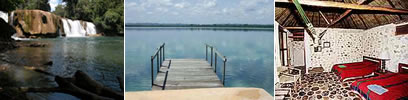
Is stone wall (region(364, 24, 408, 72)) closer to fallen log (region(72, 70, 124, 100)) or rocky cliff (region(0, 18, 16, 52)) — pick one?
fallen log (region(72, 70, 124, 100))

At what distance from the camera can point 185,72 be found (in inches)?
164

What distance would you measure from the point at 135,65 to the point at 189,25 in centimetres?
96

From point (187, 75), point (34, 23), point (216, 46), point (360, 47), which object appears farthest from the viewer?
point (216, 46)

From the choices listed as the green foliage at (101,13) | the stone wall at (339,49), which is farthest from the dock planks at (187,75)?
the stone wall at (339,49)

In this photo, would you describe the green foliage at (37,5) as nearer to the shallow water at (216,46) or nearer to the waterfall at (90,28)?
the waterfall at (90,28)

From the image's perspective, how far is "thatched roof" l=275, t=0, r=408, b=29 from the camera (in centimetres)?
Answer: 264

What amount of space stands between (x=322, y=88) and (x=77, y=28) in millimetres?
3034

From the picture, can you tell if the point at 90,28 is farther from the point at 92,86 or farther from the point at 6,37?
the point at 6,37

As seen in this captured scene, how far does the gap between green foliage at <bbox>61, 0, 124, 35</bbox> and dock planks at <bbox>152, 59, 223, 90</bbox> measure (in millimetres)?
987

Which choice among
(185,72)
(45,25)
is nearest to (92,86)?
(45,25)

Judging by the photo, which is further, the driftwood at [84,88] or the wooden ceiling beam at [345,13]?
the driftwood at [84,88]

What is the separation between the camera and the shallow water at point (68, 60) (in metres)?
3.33

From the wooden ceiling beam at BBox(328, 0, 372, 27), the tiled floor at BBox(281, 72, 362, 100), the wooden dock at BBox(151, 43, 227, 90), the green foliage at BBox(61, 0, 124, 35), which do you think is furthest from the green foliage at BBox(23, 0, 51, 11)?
the wooden ceiling beam at BBox(328, 0, 372, 27)

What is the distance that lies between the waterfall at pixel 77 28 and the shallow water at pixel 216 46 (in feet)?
1.77
